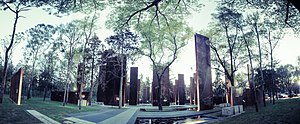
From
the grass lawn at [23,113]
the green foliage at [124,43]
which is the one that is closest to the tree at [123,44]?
the green foliage at [124,43]

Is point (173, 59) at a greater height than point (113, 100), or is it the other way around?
point (173, 59)

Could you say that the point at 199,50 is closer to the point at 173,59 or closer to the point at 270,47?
the point at 173,59

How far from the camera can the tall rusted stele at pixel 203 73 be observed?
66.3 feet

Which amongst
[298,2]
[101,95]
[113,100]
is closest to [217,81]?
[113,100]

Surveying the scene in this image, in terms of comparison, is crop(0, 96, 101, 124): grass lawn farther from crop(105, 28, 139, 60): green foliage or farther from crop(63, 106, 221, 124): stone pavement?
crop(105, 28, 139, 60): green foliage

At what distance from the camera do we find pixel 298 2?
12.8 ft

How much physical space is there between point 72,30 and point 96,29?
438 centimetres

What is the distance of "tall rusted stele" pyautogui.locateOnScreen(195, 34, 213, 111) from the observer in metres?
20.2

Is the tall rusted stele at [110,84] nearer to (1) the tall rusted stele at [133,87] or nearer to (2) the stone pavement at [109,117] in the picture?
(1) the tall rusted stele at [133,87]

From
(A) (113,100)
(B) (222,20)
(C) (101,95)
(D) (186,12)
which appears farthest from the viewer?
(C) (101,95)

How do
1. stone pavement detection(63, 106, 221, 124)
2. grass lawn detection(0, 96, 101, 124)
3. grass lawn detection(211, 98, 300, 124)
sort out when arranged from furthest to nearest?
stone pavement detection(63, 106, 221, 124)
grass lawn detection(0, 96, 101, 124)
grass lawn detection(211, 98, 300, 124)

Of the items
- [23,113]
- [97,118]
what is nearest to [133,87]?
[97,118]

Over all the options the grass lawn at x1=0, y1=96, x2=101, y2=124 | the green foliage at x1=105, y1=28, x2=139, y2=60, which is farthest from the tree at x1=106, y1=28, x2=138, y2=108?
the grass lawn at x1=0, y1=96, x2=101, y2=124

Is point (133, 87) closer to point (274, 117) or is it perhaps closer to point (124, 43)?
point (124, 43)
